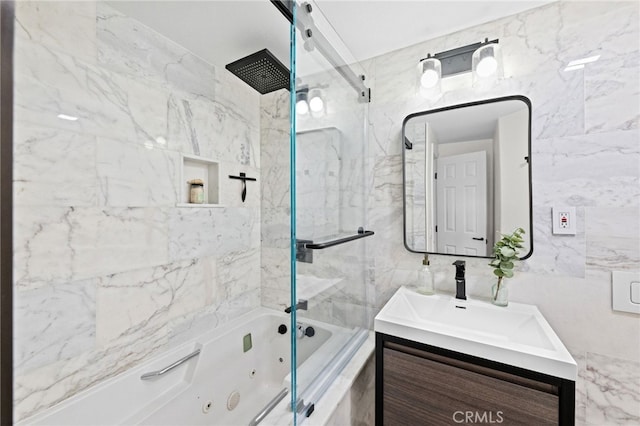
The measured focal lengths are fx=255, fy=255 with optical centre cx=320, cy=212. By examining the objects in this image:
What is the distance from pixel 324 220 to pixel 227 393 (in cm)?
134

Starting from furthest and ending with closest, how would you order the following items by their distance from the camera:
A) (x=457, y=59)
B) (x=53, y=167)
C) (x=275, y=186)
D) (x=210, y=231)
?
(x=275, y=186) < (x=210, y=231) < (x=457, y=59) < (x=53, y=167)

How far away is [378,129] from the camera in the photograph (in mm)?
1531

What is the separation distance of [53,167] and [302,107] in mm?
1012

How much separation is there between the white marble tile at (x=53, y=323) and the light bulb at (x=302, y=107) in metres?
1.15

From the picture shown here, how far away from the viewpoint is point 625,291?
1021mm

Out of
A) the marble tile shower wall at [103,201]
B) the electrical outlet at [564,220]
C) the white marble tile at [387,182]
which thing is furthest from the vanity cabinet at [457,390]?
the marble tile shower wall at [103,201]

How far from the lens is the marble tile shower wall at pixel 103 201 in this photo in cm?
95

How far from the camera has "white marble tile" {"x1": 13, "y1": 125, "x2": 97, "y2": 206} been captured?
924mm

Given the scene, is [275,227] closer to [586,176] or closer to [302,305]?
[302,305]

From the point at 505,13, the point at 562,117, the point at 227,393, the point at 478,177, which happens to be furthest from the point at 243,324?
the point at 505,13

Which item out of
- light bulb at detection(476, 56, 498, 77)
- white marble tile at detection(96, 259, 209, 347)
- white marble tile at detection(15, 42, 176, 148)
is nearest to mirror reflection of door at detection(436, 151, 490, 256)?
light bulb at detection(476, 56, 498, 77)

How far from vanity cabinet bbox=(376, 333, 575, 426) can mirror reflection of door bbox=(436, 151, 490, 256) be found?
1.88 feet

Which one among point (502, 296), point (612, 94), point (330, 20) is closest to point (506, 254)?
point (502, 296)

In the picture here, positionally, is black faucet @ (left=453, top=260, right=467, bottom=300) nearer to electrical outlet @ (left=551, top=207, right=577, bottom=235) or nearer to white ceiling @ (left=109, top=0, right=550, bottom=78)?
electrical outlet @ (left=551, top=207, right=577, bottom=235)
